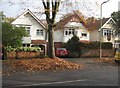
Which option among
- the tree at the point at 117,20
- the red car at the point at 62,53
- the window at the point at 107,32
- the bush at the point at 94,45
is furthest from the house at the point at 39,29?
the red car at the point at 62,53

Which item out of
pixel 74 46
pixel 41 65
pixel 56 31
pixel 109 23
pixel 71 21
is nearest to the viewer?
pixel 41 65

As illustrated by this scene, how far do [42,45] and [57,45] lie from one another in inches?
160

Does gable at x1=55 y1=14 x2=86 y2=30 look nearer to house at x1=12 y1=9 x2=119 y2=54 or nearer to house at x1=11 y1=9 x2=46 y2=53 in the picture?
house at x1=12 y1=9 x2=119 y2=54

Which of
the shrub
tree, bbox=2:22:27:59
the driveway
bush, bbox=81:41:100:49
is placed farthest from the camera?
bush, bbox=81:41:100:49

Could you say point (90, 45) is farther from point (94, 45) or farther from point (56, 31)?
point (56, 31)

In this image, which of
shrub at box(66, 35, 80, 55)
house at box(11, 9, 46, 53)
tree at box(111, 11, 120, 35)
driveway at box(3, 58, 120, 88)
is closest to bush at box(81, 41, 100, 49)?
shrub at box(66, 35, 80, 55)

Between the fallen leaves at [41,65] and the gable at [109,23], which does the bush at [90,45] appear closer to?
the gable at [109,23]

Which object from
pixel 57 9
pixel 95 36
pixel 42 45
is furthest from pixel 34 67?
pixel 95 36

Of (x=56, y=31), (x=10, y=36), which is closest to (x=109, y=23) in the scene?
(x=56, y=31)

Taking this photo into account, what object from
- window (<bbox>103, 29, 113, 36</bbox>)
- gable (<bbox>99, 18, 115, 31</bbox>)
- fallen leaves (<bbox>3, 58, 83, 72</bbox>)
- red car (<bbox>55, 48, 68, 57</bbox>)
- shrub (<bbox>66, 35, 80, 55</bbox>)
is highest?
gable (<bbox>99, 18, 115, 31</bbox>)

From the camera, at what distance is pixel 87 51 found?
4659 centimetres

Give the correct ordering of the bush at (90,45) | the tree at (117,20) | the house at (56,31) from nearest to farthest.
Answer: the bush at (90,45)
the house at (56,31)
the tree at (117,20)

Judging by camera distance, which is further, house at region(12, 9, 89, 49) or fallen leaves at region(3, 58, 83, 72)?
house at region(12, 9, 89, 49)

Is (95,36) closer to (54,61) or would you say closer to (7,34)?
(7,34)
